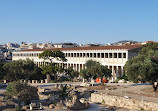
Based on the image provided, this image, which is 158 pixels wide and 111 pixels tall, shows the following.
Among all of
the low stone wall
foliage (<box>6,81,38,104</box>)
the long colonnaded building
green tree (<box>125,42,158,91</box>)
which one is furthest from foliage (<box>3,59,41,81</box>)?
green tree (<box>125,42,158,91</box>)

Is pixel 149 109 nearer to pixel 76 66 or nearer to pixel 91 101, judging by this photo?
pixel 91 101

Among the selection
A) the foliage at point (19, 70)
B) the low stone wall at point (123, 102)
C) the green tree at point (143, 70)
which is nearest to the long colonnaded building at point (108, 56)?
the foliage at point (19, 70)

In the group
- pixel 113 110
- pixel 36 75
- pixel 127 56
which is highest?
pixel 127 56

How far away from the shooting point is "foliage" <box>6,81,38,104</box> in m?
34.1

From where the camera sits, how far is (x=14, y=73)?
64562mm

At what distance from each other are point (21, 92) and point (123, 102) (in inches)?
548

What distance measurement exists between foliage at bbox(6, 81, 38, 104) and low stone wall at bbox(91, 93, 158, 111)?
9619 mm

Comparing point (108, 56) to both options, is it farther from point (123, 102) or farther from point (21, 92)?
point (21, 92)

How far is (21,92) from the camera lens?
3412cm

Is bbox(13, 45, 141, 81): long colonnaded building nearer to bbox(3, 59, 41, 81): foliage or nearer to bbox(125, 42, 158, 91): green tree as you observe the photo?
bbox(3, 59, 41, 81): foliage

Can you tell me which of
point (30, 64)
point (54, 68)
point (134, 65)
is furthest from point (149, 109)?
point (30, 64)

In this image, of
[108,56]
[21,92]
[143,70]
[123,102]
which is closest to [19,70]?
[108,56]

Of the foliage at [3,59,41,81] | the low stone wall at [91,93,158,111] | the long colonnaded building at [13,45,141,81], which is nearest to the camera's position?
the low stone wall at [91,93,158,111]

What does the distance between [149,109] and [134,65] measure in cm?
804
